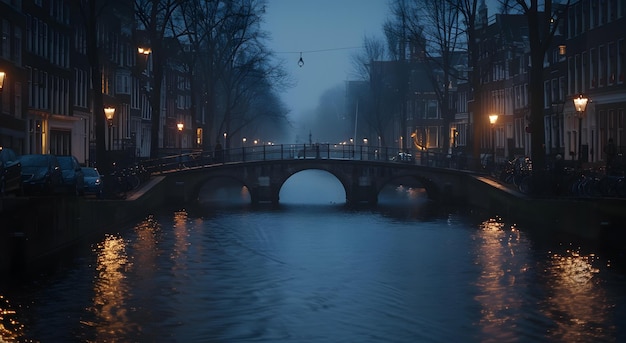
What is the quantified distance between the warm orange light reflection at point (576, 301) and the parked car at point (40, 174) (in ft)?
57.2

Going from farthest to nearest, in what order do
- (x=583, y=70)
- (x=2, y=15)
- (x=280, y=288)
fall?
1. (x=583, y=70)
2. (x=2, y=15)
3. (x=280, y=288)

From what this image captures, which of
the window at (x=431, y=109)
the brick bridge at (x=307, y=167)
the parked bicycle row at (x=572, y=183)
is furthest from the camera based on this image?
the window at (x=431, y=109)

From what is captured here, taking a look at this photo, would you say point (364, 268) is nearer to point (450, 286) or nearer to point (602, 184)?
point (450, 286)

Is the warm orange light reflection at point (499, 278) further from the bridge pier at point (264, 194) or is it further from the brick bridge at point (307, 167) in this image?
the bridge pier at point (264, 194)

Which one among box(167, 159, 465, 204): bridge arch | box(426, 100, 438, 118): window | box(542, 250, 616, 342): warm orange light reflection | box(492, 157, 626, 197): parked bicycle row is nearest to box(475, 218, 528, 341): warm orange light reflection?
box(542, 250, 616, 342): warm orange light reflection

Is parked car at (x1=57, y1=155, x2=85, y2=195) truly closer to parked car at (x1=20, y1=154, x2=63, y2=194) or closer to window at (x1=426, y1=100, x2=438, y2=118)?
parked car at (x1=20, y1=154, x2=63, y2=194)

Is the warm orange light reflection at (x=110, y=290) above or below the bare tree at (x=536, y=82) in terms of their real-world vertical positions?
below

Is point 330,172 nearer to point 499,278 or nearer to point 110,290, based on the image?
point 499,278

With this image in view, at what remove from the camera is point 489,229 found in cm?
4494

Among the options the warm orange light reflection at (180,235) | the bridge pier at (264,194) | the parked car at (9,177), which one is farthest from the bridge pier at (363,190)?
the parked car at (9,177)

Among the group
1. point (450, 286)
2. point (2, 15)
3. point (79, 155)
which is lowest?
point (450, 286)

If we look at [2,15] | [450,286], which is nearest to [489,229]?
[450,286]

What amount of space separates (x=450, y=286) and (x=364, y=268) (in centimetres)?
463

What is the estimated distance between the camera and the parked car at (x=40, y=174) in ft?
128
